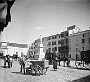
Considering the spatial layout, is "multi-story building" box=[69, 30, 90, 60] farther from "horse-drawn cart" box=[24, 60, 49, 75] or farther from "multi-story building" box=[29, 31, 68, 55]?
"horse-drawn cart" box=[24, 60, 49, 75]

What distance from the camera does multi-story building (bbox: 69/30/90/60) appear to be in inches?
885

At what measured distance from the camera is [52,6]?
218 inches

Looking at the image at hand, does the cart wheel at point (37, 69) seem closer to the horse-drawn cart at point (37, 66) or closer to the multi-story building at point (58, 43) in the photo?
the horse-drawn cart at point (37, 66)

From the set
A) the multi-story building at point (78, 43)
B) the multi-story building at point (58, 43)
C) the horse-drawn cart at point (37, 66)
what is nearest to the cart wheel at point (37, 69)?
the horse-drawn cart at point (37, 66)

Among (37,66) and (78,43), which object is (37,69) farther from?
(78,43)

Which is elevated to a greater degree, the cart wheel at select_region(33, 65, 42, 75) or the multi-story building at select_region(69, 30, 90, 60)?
the multi-story building at select_region(69, 30, 90, 60)

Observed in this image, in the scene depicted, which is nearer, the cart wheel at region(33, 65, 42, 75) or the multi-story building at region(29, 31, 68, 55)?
the cart wheel at region(33, 65, 42, 75)

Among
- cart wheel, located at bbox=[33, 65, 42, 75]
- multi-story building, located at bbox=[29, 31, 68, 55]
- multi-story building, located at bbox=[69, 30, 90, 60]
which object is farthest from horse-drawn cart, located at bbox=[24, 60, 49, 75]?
multi-story building, located at bbox=[29, 31, 68, 55]

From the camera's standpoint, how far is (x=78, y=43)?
24.5 metres

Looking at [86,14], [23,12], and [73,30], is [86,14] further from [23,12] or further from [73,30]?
[73,30]

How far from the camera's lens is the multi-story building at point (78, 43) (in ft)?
73.7

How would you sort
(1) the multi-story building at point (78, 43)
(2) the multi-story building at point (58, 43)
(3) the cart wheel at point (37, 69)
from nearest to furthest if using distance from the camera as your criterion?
1. (3) the cart wheel at point (37, 69)
2. (1) the multi-story building at point (78, 43)
3. (2) the multi-story building at point (58, 43)

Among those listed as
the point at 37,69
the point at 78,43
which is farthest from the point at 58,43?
the point at 37,69

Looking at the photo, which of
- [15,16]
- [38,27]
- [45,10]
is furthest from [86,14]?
[15,16]
